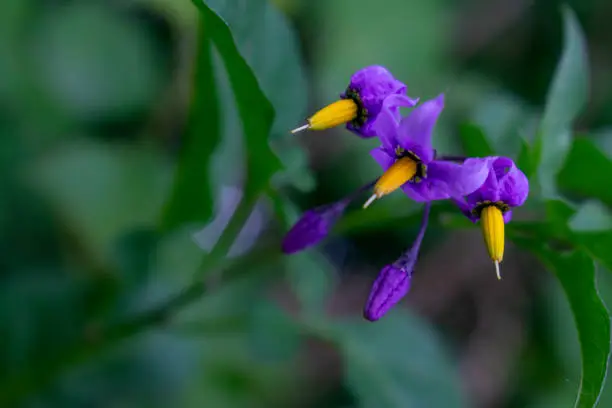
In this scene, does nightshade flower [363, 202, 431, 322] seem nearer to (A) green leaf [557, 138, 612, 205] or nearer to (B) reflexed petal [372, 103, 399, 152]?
(B) reflexed petal [372, 103, 399, 152]

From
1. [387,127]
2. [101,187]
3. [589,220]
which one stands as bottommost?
[101,187]

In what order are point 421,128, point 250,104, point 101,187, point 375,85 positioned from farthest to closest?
point 101,187 → point 250,104 → point 375,85 → point 421,128

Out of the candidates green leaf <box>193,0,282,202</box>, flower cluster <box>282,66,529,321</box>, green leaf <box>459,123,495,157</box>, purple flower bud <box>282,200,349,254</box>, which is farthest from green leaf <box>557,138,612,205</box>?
green leaf <box>193,0,282,202</box>

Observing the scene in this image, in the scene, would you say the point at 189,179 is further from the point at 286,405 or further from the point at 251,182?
the point at 286,405

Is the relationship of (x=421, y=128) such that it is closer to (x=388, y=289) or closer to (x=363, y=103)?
(x=363, y=103)

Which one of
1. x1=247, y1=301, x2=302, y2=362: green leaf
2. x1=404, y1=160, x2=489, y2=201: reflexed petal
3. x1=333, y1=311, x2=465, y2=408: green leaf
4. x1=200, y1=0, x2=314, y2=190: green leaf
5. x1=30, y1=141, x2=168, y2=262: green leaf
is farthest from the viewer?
x1=30, y1=141, x2=168, y2=262: green leaf

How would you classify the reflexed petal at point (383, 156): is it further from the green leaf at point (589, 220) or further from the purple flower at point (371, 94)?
the green leaf at point (589, 220)

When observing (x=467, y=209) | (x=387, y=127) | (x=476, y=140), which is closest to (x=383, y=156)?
(x=387, y=127)
